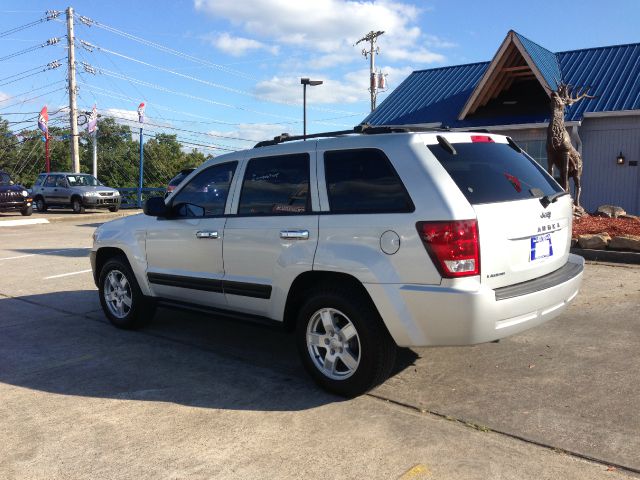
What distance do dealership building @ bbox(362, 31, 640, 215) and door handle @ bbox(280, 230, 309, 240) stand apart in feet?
42.9

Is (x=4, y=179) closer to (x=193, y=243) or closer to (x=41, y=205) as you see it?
(x=41, y=205)

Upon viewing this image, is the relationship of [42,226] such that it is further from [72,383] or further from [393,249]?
[393,249]

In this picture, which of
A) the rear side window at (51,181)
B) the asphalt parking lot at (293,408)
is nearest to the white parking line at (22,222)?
the rear side window at (51,181)

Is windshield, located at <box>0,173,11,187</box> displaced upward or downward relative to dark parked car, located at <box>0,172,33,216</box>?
upward

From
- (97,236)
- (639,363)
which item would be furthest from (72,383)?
(639,363)

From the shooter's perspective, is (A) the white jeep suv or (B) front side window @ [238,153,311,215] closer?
(A) the white jeep suv

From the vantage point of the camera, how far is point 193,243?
5.08 m

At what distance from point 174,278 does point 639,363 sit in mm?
4021

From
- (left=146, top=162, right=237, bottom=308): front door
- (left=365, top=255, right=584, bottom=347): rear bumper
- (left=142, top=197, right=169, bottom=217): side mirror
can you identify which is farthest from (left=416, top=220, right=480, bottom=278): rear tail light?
(left=142, top=197, right=169, bottom=217): side mirror

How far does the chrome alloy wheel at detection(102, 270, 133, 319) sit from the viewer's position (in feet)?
19.4

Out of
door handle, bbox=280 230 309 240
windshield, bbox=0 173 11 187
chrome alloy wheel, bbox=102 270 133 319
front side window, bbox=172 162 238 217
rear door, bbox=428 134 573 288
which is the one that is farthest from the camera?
windshield, bbox=0 173 11 187

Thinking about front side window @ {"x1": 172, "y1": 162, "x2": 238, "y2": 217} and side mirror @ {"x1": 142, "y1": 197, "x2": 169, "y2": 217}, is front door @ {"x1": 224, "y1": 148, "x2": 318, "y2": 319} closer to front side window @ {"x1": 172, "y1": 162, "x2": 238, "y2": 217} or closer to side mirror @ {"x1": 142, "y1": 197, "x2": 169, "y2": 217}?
front side window @ {"x1": 172, "y1": 162, "x2": 238, "y2": 217}

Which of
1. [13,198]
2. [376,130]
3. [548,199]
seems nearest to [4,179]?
[13,198]

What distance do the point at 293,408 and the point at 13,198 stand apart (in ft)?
75.9
